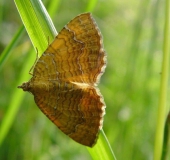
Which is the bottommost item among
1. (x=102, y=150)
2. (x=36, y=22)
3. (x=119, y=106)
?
(x=119, y=106)

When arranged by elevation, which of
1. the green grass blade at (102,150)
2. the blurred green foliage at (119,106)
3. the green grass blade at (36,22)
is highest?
the green grass blade at (36,22)

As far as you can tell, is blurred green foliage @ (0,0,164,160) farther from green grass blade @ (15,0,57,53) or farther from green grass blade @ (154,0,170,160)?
green grass blade @ (154,0,170,160)

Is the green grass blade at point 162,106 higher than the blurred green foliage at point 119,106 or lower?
higher

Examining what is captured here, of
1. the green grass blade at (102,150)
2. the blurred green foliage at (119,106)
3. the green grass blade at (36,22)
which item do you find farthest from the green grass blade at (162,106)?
the blurred green foliage at (119,106)

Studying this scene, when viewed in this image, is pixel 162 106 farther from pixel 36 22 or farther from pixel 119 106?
pixel 119 106

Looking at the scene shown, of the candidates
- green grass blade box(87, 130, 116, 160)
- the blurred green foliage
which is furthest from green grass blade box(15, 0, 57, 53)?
the blurred green foliage

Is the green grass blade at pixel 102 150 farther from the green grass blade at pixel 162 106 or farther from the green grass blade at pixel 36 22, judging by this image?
the green grass blade at pixel 36 22

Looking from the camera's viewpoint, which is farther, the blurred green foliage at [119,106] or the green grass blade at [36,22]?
the blurred green foliage at [119,106]

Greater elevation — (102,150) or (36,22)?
(36,22)

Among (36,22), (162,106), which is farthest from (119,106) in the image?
(36,22)
